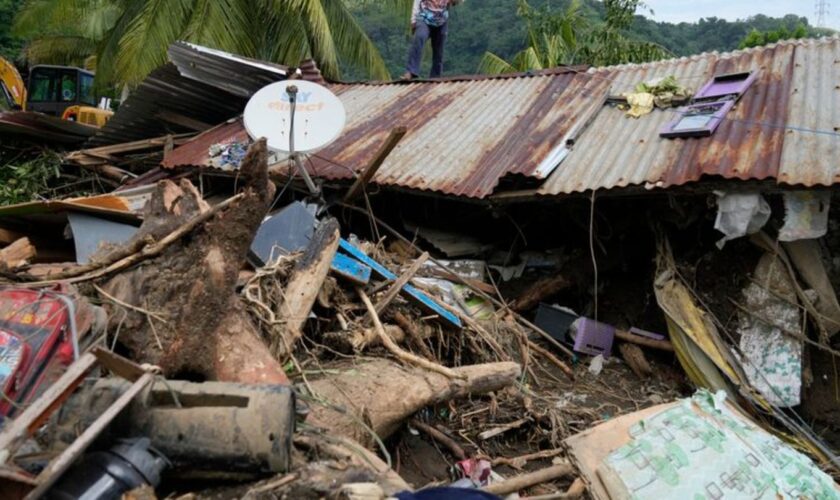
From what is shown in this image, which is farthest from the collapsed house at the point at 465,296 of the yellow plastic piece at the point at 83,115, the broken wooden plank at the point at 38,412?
the yellow plastic piece at the point at 83,115

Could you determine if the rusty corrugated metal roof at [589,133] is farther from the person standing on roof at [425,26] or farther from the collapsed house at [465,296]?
the person standing on roof at [425,26]

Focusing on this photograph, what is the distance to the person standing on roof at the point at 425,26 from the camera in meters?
9.24

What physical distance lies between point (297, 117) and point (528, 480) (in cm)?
396

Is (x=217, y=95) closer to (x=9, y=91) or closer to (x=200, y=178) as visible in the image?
(x=200, y=178)

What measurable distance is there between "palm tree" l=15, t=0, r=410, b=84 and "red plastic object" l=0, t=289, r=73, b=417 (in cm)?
896

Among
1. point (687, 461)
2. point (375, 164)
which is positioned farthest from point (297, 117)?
point (687, 461)

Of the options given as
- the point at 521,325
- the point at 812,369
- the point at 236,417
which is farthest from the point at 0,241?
the point at 812,369

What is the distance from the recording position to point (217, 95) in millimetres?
9039

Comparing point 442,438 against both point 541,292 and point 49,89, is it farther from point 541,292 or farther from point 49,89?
point 49,89

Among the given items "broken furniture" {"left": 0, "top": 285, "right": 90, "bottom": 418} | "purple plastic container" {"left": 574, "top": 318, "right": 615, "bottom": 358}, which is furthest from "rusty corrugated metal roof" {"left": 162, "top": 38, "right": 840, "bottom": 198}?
"broken furniture" {"left": 0, "top": 285, "right": 90, "bottom": 418}

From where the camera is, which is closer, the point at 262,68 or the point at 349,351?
the point at 349,351

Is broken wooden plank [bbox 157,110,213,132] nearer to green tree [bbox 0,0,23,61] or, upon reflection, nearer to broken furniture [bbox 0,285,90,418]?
broken furniture [bbox 0,285,90,418]

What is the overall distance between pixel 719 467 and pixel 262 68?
25.4ft

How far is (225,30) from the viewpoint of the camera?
11.4 m
